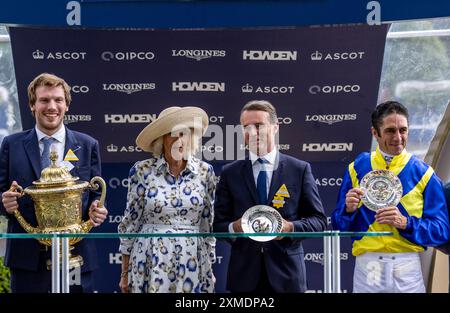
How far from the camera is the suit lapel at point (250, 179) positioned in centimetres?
564

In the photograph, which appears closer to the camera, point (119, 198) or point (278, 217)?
point (278, 217)

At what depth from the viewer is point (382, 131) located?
18.4 ft

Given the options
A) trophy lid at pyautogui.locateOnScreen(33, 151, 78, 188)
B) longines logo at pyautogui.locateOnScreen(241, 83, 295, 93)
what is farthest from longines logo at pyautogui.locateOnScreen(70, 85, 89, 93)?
trophy lid at pyautogui.locateOnScreen(33, 151, 78, 188)

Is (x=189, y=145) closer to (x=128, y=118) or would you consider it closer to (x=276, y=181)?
(x=276, y=181)

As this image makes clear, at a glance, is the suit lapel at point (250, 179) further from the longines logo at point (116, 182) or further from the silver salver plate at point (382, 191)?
the longines logo at point (116, 182)

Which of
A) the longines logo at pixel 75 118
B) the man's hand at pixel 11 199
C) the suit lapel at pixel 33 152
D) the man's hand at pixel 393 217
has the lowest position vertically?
the man's hand at pixel 393 217

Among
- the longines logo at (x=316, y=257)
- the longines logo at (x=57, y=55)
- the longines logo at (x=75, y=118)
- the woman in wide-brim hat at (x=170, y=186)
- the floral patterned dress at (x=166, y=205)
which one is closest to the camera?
the floral patterned dress at (x=166, y=205)

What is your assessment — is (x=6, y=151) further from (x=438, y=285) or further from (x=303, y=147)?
(x=438, y=285)

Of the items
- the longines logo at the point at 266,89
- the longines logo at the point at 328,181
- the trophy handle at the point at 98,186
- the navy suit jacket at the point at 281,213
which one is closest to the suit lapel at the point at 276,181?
the navy suit jacket at the point at 281,213

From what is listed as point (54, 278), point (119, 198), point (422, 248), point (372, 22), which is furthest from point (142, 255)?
point (372, 22)

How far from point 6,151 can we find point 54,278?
1507 mm

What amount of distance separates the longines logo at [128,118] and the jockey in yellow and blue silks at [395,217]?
237 centimetres

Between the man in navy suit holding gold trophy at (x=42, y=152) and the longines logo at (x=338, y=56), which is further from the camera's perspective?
the longines logo at (x=338, y=56)

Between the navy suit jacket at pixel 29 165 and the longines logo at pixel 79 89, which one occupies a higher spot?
the longines logo at pixel 79 89
